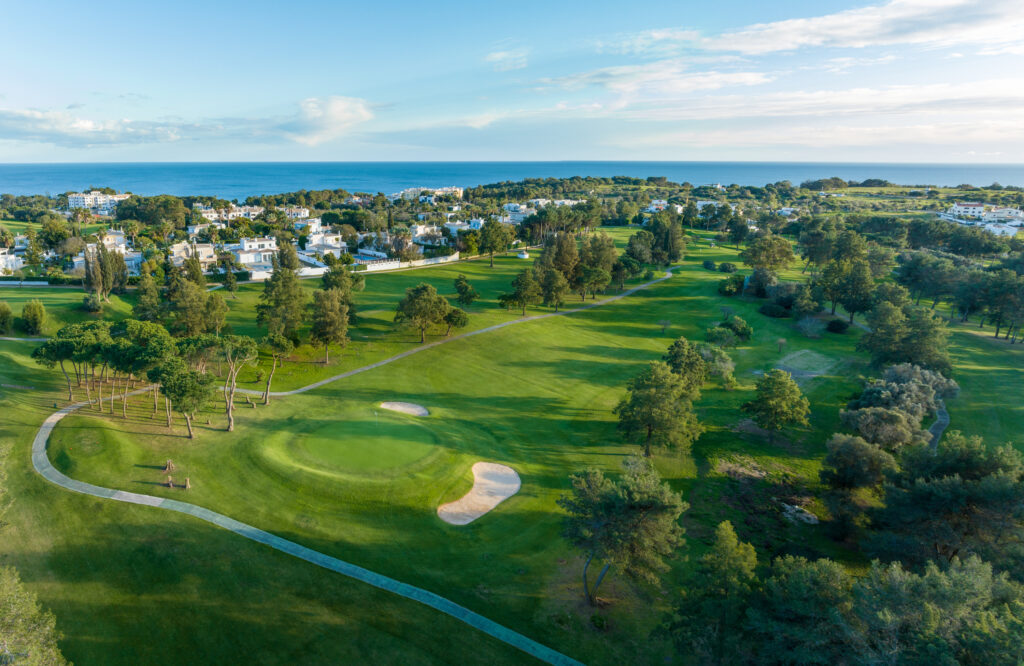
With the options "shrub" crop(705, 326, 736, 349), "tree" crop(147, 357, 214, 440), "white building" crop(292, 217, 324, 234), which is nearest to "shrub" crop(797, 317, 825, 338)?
"shrub" crop(705, 326, 736, 349)

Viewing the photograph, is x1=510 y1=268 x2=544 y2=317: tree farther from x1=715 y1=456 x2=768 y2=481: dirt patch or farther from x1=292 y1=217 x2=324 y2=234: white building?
x1=292 y1=217 x2=324 y2=234: white building

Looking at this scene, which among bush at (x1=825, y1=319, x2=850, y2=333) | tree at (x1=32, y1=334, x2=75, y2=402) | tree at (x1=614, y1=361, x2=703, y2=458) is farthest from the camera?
bush at (x1=825, y1=319, x2=850, y2=333)

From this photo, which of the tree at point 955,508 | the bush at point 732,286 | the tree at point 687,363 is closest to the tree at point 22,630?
the tree at point 955,508

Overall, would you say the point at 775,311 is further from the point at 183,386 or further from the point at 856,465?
the point at 183,386

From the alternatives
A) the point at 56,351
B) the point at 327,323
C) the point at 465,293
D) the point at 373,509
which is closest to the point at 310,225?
the point at 465,293

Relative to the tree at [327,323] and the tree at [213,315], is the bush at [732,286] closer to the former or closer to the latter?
the tree at [327,323]
